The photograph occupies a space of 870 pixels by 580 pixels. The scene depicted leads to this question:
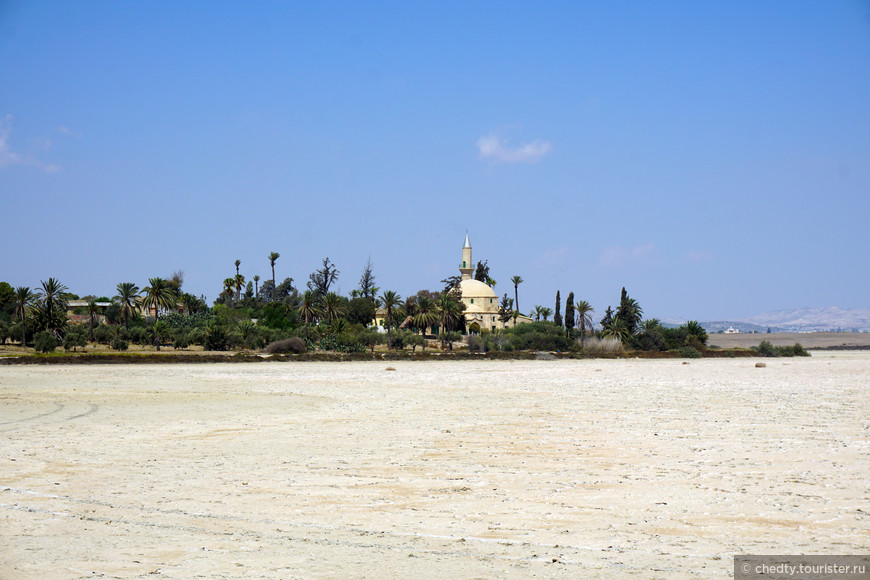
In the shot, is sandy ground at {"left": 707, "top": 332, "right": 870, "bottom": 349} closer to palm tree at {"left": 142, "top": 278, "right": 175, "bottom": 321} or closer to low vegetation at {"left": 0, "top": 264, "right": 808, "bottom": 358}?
low vegetation at {"left": 0, "top": 264, "right": 808, "bottom": 358}

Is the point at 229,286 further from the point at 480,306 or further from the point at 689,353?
the point at 689,353

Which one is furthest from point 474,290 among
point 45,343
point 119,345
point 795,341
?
point 45,343

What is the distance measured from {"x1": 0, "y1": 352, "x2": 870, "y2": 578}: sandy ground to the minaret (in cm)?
10379

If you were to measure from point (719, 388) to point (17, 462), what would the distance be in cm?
2335

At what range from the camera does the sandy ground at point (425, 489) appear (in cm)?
715

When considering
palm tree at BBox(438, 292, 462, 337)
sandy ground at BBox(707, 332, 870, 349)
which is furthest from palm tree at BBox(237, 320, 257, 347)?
sandy ground at BBox(707, 332, 870, 349)

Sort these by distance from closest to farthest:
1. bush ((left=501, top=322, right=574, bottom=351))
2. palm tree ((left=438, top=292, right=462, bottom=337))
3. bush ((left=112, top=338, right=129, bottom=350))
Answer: bush ((left=112, top=338, right=129, bottom=350)) < bush ((left=501, top=322, right=574, bottom=351)) < palm tree ((left=438, top=292, right=462, bottom=337))

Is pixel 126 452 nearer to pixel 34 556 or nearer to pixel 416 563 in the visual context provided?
pixel 34 556

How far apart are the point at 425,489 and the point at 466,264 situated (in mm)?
116830

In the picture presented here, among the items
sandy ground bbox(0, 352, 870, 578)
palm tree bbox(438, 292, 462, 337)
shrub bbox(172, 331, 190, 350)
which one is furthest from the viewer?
palm tree bbox(438, 292, 462, 337)

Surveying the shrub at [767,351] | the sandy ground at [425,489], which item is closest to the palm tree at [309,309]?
the shrub at [767,351]

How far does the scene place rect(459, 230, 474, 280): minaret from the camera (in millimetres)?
125062

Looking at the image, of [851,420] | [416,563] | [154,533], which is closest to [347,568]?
[416,563]

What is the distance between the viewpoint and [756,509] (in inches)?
345
